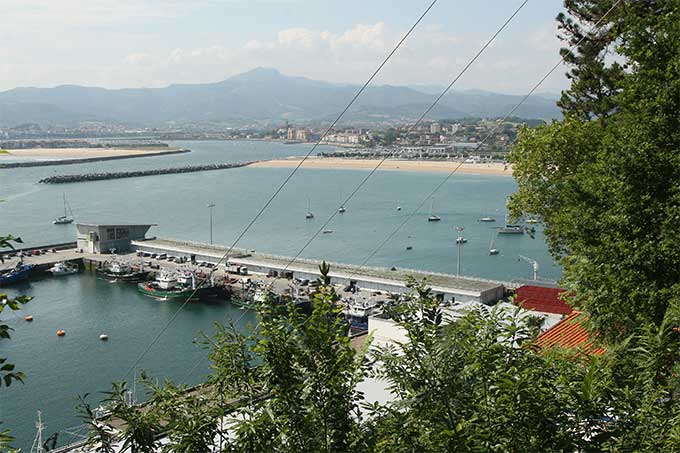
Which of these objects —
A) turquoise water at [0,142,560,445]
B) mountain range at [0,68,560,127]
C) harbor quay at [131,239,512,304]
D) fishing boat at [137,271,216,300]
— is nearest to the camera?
turquoise water at [0,142,560,445]

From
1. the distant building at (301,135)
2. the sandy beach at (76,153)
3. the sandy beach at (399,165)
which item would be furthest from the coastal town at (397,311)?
A: the distant building at (301,135)

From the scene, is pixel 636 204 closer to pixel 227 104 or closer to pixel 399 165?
pixel 399 165

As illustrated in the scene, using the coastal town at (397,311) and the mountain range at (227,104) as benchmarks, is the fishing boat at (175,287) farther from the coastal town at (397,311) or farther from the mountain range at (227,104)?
the mountain range at (227,104)

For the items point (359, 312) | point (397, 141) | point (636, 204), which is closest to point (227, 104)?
point (397, 141)

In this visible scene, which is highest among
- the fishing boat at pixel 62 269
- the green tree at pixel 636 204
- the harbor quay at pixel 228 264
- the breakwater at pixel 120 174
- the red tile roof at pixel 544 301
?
the green tree at pixel 636 204

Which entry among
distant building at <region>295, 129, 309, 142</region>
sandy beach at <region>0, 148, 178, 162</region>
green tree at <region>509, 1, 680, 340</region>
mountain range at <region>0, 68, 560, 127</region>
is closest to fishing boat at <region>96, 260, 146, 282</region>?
green tree at <region>509, 1, 680, 340</region>

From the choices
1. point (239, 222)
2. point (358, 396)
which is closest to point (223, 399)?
point (358, 396)

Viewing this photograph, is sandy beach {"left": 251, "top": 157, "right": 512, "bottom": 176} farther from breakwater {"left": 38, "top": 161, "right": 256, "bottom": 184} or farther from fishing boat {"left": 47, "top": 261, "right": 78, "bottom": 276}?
fishing boat {"left": 47, "top": 261, "right": 78, "bottom": 276}
